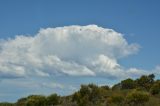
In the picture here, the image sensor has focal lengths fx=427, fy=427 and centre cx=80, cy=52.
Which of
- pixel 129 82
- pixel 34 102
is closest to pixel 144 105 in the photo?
pixel 34 102

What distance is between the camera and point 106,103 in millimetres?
62281

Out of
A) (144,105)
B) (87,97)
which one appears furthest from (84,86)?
(144,105)

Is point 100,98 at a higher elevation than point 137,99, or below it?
higher

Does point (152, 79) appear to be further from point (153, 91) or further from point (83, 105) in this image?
point (83, 105)

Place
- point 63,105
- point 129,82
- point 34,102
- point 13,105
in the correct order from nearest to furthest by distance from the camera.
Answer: point 63,105 → point 34,102 → point 13,105 → point 129,82

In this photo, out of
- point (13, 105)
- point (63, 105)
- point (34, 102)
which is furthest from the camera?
point (13, 105)

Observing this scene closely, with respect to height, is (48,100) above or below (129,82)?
below

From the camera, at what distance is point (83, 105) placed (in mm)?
62312

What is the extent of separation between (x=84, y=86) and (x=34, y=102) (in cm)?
854

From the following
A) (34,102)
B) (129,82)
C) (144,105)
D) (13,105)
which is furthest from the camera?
(129,82)

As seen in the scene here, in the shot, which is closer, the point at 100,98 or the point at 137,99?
the point at 137,99

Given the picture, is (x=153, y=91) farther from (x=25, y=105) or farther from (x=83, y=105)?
(x=25, y=105)

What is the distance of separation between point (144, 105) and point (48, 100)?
17.8m

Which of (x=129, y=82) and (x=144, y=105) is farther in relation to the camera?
(x=129, y=82)
